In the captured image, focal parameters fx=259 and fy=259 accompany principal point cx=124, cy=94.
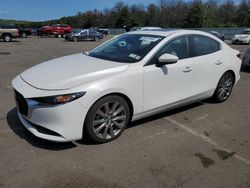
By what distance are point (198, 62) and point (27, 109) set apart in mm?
3001

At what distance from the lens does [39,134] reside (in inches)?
132

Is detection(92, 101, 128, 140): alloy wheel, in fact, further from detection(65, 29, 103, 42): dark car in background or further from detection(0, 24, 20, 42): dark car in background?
detection(65, 29, 103, 42): dark car in background

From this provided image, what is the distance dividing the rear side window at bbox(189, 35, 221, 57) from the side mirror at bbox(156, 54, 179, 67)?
29.2 inches

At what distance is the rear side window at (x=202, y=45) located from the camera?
4688 millimetres

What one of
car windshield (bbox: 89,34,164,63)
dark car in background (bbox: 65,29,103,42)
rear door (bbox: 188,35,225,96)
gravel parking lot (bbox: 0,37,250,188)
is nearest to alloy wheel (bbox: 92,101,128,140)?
gravel parking lot (bbox: 0,37,250,188)

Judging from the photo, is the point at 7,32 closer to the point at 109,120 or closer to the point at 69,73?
the point at 69,73

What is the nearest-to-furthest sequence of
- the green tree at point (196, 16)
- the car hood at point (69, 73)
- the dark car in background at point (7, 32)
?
the car hood at point (69, 73)
the dark car in background at point (7, 32)
the green tree at point (196, 16)

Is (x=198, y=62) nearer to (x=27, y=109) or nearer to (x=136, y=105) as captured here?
(x=136, y=105)

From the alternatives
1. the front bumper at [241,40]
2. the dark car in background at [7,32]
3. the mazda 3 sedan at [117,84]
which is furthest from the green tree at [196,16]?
the mazda 3 sedan at [117,84]


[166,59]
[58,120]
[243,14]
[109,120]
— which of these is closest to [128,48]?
[166,59]

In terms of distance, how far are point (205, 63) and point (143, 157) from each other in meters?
2.37

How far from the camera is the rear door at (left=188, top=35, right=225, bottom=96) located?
469 centimetres

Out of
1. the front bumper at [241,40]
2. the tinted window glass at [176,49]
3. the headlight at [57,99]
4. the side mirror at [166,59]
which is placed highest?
the tinted window glass at [176,49]

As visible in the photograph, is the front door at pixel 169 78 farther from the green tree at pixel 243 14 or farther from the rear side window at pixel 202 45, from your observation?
the green tree at pixel 243 14
